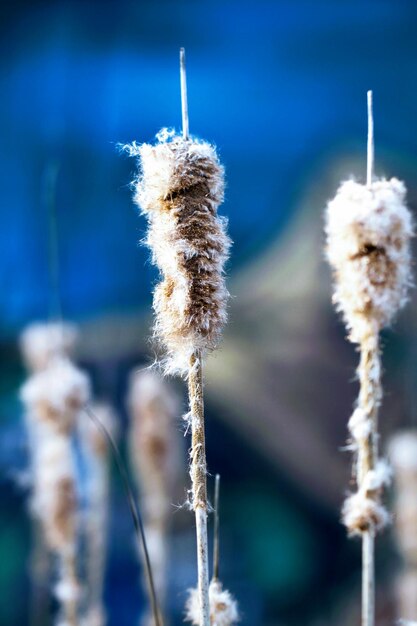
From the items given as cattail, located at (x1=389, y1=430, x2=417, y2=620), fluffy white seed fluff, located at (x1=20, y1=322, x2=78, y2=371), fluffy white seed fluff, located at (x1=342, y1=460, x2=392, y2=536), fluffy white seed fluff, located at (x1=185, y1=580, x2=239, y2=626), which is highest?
fluffy white seed fluff, located at (x1=20, y1=322, x2=78, y2=371)

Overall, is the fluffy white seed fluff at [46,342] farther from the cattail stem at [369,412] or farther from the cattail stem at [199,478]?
the cattail stem at [369,412]

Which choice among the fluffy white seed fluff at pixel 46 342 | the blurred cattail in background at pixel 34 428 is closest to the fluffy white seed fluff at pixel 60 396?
the fluffy white seed fluff at pixel 46 342

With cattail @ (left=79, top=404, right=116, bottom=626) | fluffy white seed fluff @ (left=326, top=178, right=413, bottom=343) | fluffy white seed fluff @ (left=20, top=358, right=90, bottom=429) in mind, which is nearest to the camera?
fluffy white seed fluff @ (left=326, top=178, right=413, bottom=343)

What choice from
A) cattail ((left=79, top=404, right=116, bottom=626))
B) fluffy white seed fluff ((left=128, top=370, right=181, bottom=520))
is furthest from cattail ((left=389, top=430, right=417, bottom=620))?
cattail ((left=79, top=404, right=116, bottom=626))

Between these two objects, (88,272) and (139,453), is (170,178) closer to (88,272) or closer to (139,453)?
(139,453)

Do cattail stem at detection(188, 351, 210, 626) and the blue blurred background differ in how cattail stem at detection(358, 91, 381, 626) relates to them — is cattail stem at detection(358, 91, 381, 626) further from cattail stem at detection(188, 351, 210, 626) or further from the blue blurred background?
the blue blurred background

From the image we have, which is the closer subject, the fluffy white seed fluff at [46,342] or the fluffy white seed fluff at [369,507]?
the fluffy white seed fluff at [369,507]

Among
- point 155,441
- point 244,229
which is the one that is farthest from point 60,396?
point 244,229
